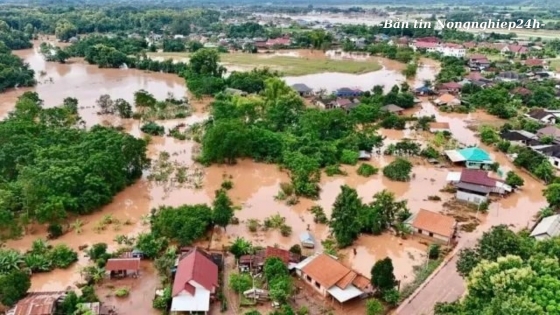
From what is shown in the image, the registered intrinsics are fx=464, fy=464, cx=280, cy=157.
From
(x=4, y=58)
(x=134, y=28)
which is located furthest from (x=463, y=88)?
(x=134, y=28)

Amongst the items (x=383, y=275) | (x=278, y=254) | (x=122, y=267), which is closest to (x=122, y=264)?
(x=122, y=267)

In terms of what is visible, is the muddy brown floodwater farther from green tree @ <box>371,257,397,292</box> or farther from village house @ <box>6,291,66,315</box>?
green tree @ <box>371,257,397,292</box>

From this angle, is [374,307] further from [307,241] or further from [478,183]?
[478,183]

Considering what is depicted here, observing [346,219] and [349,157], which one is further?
[349,157]

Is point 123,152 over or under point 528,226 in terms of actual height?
over

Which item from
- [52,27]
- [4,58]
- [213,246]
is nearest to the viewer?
[213,246]

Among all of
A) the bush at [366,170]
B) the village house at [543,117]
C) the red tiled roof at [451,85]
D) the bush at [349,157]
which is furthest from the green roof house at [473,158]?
the red tiled roof at [451,85]

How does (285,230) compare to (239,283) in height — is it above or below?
below

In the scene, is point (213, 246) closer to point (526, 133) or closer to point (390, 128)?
point (390, 128)
